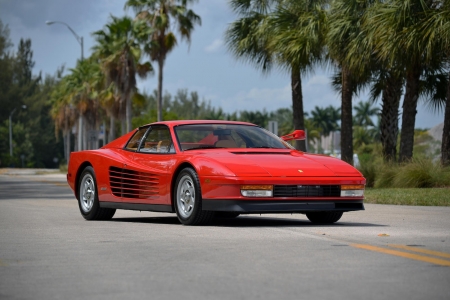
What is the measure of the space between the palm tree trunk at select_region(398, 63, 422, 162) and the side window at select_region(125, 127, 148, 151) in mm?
15055

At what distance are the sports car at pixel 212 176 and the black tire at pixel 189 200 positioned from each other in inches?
0.5

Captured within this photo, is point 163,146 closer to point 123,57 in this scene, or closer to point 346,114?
point 346,114

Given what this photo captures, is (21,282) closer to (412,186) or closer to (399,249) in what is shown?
(399,249)

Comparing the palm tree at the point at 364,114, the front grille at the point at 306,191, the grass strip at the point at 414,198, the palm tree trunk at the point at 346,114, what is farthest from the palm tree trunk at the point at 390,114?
the palm tree at the point at 364,114

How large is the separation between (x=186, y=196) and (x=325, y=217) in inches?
73.4

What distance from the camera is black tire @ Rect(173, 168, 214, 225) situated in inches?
439

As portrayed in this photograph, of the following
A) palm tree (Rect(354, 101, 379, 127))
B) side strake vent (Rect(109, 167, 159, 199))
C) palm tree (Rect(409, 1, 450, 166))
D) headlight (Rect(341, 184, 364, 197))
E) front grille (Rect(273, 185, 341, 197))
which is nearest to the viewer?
front grille (Rect(273, 185, 341, 197))

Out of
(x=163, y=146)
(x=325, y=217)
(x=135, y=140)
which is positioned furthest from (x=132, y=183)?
(x=325, y=217)

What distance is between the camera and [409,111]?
27438mm

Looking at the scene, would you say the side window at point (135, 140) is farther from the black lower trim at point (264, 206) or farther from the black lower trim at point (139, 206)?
the black lower trim at point (264, 206)

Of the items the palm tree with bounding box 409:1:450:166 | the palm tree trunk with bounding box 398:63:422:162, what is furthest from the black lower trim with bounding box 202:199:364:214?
the palm tree trunk with bounding box 398:63:422:162

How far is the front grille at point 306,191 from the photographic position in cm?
1094

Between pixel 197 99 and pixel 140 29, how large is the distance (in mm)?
134728

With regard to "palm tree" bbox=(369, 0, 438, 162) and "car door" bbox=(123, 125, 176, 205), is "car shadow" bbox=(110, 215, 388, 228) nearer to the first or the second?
"car door" bbox=(123, 125, 176, 205)
